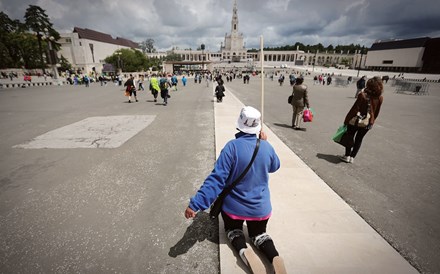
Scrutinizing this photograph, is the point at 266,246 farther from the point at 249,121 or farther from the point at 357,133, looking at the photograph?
the point at 357,133

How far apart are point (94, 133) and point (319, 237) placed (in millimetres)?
7416

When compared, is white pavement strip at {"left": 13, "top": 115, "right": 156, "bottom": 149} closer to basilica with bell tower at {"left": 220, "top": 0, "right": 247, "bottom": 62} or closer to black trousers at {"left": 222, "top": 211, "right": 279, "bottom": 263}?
black trousers at {"left": 222, "top": 211, "right": 279, "bottom": 263}

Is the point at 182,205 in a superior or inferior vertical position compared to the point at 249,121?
inferior

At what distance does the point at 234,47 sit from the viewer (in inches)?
5645

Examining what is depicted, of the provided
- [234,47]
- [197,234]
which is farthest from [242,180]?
[234,47]

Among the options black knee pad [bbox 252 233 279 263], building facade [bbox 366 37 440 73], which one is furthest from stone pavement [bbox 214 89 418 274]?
building facade [bbox 366 37 440 73]

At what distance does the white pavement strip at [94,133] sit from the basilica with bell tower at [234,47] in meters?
135

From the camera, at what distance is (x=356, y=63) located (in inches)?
4742

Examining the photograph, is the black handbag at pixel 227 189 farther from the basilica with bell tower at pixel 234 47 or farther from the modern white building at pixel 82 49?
the basilica with bell tower at pixel 234 47

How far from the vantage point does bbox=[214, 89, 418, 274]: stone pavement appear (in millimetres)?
2297

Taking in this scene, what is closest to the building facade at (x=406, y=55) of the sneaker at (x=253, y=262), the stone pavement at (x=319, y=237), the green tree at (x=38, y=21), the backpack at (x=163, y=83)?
the backpack at (x=163, y=83)

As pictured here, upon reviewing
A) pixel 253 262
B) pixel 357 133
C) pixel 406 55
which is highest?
pixel 406 55

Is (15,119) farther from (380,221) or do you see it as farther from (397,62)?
(397,62)

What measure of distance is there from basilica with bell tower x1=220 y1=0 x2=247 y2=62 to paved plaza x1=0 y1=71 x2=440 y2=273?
5452 inches
